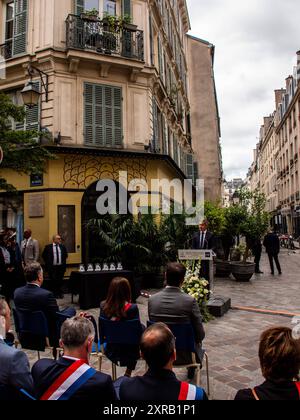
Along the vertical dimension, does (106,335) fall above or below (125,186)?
below

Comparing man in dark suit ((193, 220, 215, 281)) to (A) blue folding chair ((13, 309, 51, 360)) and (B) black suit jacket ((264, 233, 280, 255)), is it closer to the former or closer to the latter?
(B) black suit jacket ((264, 233, 280, 255))

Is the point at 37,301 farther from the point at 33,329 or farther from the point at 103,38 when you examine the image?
the point at 103,38

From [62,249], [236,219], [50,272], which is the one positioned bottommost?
[50,272]

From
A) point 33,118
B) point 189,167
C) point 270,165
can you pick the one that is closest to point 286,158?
point 270,165

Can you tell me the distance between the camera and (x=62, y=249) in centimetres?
1015

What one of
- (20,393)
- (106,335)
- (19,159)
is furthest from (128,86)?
(20,393)

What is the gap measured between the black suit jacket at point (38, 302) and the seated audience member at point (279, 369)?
303 cm

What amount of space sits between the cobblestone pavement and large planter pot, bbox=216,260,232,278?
1.70 m

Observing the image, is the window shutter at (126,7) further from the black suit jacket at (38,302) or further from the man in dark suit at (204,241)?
the black suit jacket at (38,302)

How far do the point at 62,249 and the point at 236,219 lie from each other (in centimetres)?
683

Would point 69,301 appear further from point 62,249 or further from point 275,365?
point 275,365

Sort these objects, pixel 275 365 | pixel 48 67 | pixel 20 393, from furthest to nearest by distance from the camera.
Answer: pixel 48 67
pixel 20 393
pixel 275 365

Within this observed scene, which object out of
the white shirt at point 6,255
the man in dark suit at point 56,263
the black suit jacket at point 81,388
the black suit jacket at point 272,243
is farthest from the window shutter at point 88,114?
the black suit jacket at point 81,388

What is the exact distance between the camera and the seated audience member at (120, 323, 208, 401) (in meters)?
2.03
